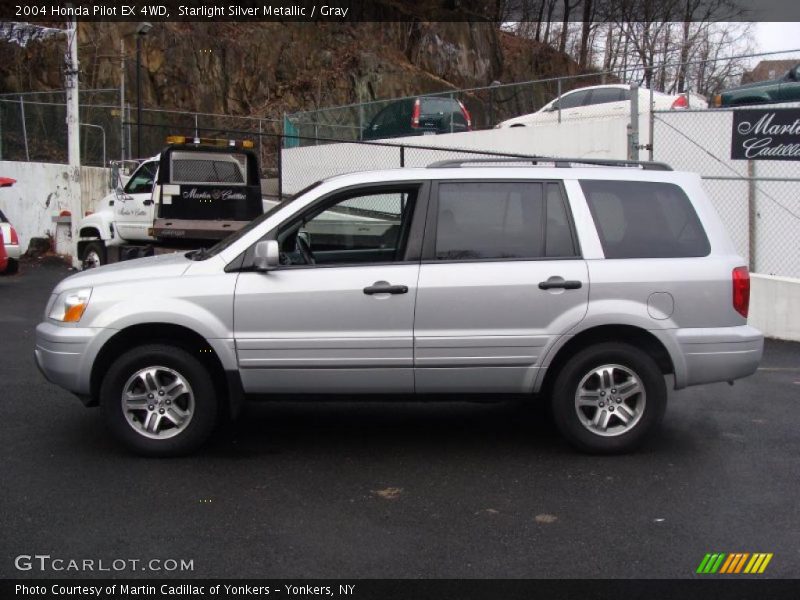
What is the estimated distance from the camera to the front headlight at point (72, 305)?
5758 millimetres

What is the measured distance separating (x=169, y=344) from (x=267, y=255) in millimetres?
881

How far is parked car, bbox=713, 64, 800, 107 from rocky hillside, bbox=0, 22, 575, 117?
1880 cm

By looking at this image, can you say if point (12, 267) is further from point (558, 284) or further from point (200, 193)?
point (558, 284)

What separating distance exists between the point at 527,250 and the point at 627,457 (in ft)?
4.97

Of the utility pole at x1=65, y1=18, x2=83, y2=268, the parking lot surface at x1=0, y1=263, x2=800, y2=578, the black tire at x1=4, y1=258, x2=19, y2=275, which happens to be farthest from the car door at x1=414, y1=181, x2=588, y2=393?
the utility pole at x1=65, y1=18, x2=83, y2=268

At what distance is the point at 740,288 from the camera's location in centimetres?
591

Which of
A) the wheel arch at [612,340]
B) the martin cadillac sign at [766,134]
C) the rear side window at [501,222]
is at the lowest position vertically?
the wheel arch at [612,340]

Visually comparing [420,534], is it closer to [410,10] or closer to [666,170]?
[666,170]

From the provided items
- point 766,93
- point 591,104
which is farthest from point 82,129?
point 766,93

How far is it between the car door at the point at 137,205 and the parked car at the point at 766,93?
9.90 m

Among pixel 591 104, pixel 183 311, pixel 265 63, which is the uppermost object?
pixel 265 63

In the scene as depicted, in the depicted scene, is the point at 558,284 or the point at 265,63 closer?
the point at 558,284

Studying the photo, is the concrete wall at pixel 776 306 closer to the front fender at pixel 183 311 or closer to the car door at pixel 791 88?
the car door at pixel 791 88

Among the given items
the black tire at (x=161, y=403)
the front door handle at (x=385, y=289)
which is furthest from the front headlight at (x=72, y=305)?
the front door handle at (x=385, y=289)
